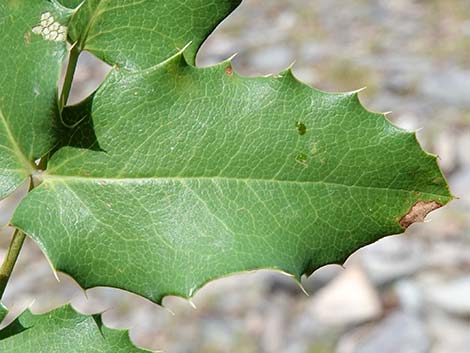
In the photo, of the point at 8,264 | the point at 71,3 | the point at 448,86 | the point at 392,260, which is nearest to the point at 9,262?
the point at 8,264

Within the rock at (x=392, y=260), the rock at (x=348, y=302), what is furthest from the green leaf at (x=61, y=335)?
the rock at (x=392, y=260)

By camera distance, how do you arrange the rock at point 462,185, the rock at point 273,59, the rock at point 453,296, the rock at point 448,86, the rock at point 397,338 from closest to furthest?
the rock at point 397,338 < the rock at point 453,296 < the rock at point 462,185 < the rock at point 448,86 < the rock at point 273,59

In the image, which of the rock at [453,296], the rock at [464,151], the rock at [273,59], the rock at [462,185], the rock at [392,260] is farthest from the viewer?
the rock at [273,59]

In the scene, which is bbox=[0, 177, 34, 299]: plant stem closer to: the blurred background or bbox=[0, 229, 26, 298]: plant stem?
bbox=[0, 229, 26, 298]: plant stem

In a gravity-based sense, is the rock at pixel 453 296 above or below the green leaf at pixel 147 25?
below

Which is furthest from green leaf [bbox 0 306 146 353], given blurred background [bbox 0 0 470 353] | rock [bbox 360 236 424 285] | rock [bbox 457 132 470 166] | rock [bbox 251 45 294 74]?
rock [bbox 251 45 294 74]

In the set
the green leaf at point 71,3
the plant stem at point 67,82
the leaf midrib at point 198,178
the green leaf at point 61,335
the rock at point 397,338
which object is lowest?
the rock at point 397,338

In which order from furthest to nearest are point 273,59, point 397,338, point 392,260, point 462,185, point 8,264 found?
point 273,59
point 462,185
point 392,260
point 397,338
point 8,264

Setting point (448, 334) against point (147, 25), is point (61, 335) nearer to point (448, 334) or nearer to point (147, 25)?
point (147, 25)

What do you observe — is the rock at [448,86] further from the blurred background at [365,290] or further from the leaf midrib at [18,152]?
the leaf midrib at [18,152]
